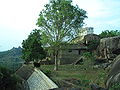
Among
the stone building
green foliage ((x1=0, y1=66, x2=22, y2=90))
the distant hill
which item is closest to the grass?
green foliage ((x1=0, y1=66, x2=22, y2=90))

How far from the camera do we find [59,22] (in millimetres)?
47062

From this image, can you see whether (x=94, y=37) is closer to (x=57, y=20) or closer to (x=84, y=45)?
(x=84, y=45)

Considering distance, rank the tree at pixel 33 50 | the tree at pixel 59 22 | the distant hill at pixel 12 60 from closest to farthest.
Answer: the distant hill at pixel 12 60, the tree at pixel 59 22, the tree at pixel 33 50

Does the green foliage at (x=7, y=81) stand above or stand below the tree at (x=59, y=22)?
below

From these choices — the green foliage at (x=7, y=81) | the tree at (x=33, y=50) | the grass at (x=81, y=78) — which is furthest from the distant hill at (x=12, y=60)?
the grass at (x=81, y=78)

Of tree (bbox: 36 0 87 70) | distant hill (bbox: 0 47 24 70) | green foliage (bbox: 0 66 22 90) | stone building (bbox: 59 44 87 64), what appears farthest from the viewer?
stone building (bbox: 59 44 87 64)

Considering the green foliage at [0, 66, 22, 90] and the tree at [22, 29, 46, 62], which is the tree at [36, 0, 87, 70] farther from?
the green foliage at [0, 66, 22, 90]

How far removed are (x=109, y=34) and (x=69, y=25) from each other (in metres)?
32.7

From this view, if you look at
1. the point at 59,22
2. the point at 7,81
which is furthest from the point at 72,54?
the point at 7,81

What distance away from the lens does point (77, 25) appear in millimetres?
48375

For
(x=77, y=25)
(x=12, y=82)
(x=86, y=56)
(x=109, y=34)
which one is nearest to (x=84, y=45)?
(x=109, y=34)

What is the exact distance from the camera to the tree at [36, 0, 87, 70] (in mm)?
46719

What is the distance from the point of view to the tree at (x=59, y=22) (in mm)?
46719

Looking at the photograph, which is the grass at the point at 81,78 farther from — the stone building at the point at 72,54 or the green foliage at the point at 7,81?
the stone building at the point at 72,54
